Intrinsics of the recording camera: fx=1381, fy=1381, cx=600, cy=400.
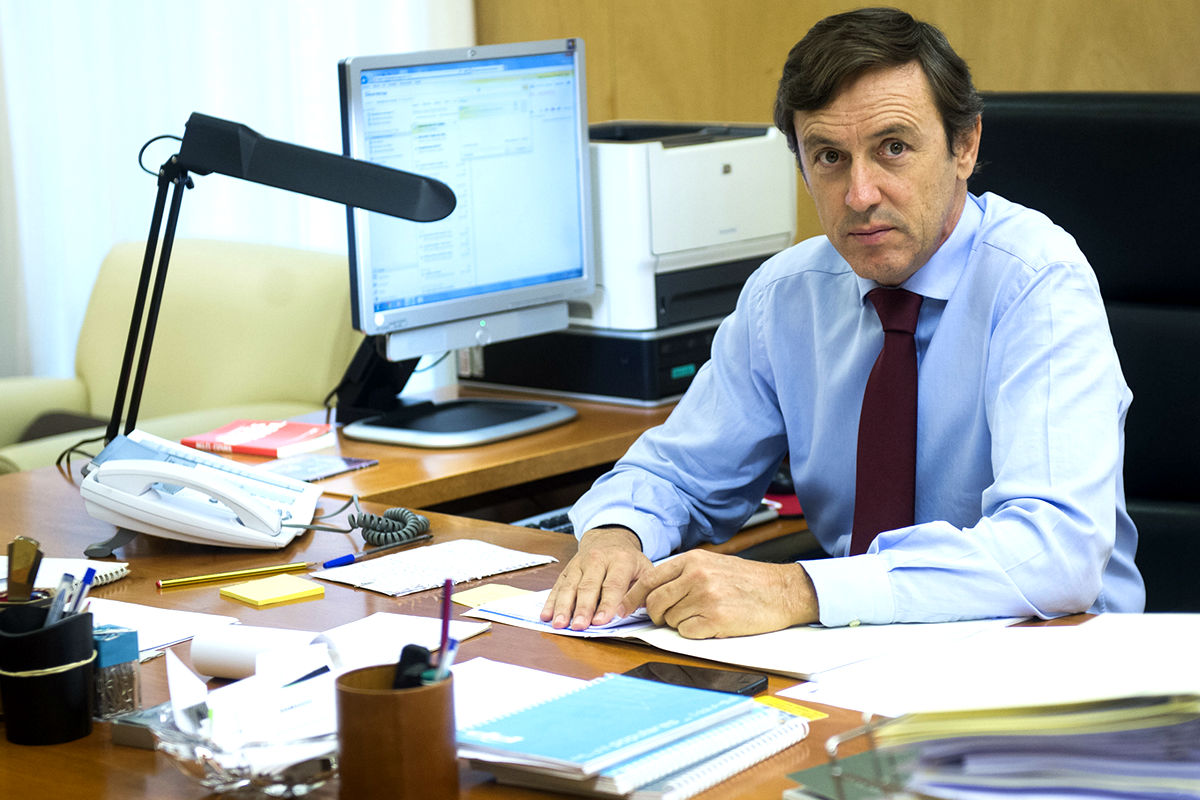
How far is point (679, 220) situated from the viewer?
2514 mm

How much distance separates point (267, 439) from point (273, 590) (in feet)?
2.52

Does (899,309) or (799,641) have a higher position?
(899,309)

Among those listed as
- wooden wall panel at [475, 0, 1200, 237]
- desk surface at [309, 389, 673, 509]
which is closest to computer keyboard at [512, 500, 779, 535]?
→ desk surface at [309, 389, 673, 509]

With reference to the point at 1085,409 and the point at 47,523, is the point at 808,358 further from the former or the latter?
the point at 47,523

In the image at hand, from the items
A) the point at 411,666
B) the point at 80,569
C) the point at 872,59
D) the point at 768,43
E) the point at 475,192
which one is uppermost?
the point at 768,43

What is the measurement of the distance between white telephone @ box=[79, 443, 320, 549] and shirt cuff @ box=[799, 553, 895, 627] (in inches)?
27.4

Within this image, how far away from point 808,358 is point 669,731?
0.87 meters

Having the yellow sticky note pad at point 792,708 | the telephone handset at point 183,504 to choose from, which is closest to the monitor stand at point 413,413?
the telephone handset at point 183,504

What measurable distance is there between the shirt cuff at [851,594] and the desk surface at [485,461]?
32.1 inches

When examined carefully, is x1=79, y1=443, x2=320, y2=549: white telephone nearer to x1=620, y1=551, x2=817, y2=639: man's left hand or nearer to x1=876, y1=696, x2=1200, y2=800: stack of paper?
x1=620, y1=551, x2=817, y2=639: man's left hand

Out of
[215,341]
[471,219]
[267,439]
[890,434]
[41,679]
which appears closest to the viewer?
[41,679]

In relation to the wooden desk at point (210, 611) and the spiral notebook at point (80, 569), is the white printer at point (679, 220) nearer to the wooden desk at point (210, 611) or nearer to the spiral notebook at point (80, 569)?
the wooden desk at point (210, 611)

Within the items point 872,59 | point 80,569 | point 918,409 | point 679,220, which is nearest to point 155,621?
point 80,569

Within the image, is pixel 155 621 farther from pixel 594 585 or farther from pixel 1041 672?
pixel 1041 672
